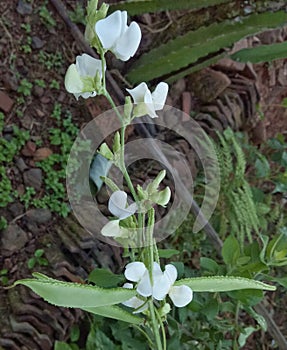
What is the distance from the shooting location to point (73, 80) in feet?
1.57

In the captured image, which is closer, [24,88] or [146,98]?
[146,98]

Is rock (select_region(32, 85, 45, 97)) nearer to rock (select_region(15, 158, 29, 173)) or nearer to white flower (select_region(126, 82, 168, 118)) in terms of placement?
rock (select_region(15, 158, 29, 173))

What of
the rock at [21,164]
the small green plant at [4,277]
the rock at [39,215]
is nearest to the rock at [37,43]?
the rock at [21,164]

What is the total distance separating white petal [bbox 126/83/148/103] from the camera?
0.50 meters

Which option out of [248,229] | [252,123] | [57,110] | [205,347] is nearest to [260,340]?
[248,229]

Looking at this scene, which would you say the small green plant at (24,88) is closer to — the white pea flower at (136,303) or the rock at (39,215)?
the rock at (39,215)

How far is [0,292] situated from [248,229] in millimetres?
579

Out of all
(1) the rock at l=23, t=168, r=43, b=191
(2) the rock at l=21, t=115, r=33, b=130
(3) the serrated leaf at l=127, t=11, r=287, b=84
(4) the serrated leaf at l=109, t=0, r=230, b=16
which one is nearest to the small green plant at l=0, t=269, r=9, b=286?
(1) the rock at l=23, t=168, r=43, b=191

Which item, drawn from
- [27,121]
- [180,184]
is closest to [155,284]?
[180,184]

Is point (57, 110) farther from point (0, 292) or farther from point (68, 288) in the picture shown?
point (68, 288)

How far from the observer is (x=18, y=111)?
1.12 meters

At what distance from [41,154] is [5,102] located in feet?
0.45

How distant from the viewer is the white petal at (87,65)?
1.61ft

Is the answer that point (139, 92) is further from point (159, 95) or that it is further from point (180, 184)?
point (180, 184)
